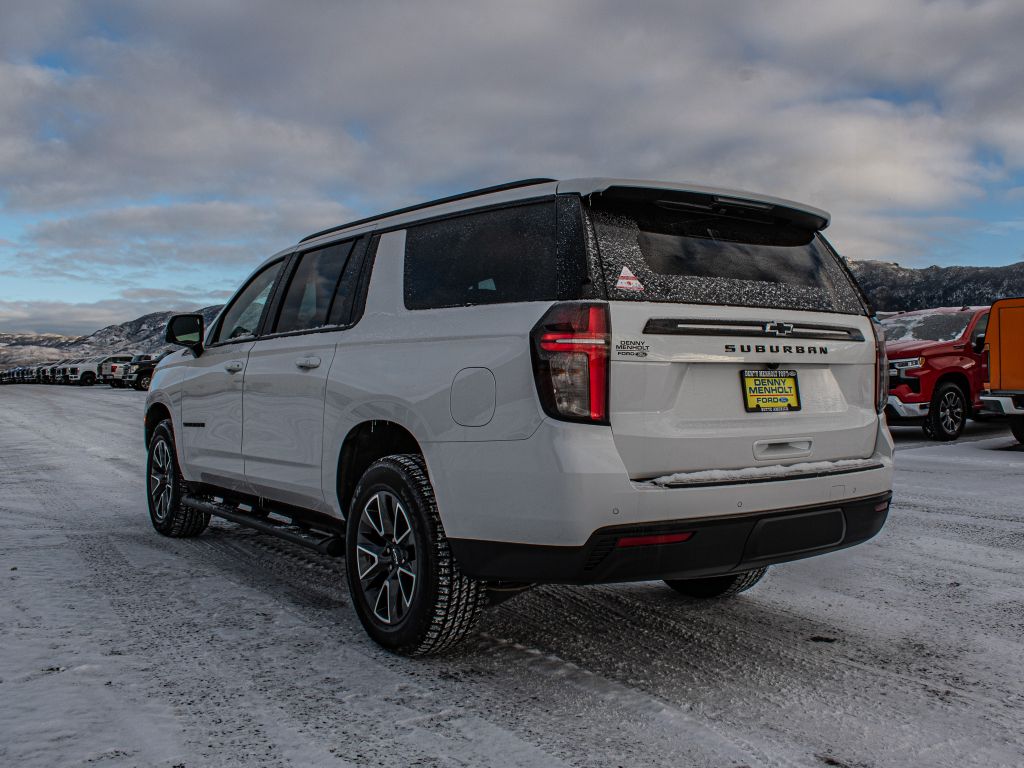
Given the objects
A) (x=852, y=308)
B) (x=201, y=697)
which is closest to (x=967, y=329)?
(x=852, y=308)

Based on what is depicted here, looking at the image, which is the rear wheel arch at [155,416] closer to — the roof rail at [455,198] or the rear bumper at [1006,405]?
the roof rail at [455,198]

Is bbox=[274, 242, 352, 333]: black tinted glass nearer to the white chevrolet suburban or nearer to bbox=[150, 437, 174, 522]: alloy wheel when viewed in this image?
the white chevrolet suburban

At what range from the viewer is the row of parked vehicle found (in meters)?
34.0

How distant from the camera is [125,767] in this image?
259 centimetres

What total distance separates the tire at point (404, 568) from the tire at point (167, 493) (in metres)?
2.52

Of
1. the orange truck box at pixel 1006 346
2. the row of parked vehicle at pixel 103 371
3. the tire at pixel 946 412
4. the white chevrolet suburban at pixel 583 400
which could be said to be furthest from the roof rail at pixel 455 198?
the row of parked vehicle at pixel 103 371

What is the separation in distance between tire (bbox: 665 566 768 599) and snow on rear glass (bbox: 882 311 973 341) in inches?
386

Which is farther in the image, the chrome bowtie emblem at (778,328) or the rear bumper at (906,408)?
the rear bumper at (906,408)

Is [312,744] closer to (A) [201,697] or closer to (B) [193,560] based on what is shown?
(A) [201,697]

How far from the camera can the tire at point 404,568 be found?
133 inches

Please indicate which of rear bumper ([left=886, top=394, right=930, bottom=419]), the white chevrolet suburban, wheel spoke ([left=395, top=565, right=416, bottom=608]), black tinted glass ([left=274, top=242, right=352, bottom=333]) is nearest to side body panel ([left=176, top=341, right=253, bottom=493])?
black tinted glass ([left=274, top=242, right=352, bottom=333])

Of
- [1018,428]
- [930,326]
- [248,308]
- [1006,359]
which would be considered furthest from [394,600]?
[930,326]

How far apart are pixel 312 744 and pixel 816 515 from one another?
77.4 inches

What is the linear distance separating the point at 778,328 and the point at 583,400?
3.03 feet
